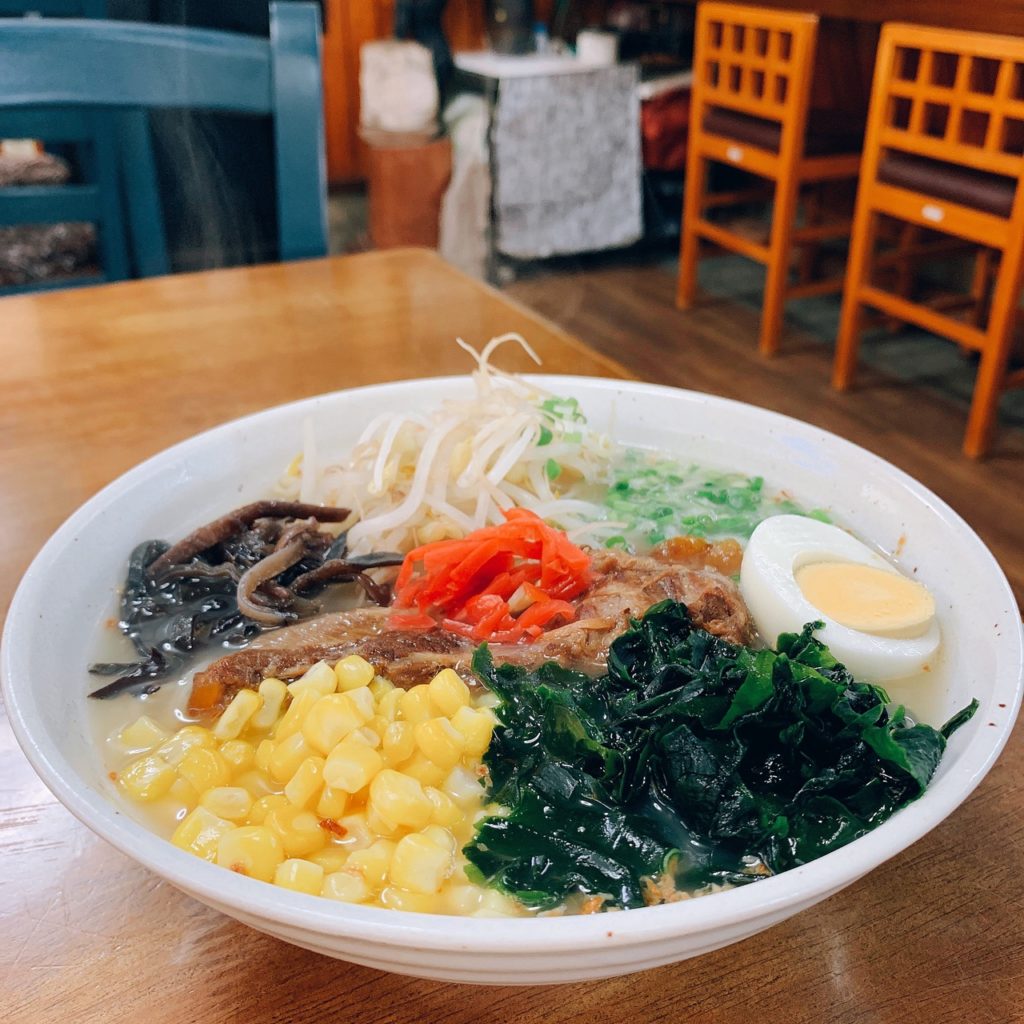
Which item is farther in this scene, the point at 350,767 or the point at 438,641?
the point at 438,641

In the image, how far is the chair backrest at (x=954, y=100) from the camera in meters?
3.25

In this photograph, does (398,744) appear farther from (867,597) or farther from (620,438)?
(620,438)

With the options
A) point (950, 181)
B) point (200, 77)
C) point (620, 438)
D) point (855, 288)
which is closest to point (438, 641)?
point (620, 438)

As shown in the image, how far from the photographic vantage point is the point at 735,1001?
2.59 ft

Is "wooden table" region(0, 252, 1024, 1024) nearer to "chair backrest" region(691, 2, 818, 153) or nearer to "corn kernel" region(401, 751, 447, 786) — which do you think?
"corn kernel" region(401, 751, 447, 786)

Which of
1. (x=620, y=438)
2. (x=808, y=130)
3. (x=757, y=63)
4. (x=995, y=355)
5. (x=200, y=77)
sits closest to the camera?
(x=620, y=438)

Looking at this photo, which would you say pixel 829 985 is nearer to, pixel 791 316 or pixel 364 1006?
pixel 364 1006

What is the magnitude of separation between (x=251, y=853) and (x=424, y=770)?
7.1 inches

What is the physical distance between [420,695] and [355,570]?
331mm

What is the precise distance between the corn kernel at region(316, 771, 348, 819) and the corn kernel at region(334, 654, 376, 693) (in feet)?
0.51

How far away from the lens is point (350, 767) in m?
0.89

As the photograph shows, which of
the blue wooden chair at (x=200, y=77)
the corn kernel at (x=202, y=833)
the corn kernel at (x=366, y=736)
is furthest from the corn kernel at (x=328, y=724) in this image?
Answer: the blue wooden chair at (x=200, y=77)

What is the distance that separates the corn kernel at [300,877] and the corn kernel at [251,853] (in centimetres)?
1

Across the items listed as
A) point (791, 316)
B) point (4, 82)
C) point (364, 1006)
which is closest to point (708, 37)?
point (791, 316)
